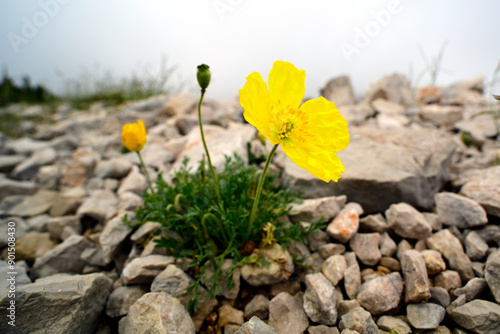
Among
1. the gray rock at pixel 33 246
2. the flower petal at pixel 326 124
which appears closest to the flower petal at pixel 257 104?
the flower petal at pixel 326 124

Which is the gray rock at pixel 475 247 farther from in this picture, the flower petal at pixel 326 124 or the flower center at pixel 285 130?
the flower center at pixel 285 130

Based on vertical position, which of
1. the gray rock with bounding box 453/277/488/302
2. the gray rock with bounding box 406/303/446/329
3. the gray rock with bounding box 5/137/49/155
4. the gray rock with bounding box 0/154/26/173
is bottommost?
the gray rock with bounding box 406/303/446/329

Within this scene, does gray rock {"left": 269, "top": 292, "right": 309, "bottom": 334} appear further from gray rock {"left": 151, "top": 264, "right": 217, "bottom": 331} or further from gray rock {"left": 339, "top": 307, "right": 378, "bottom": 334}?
gray rock {"left": 151, "top": 264, "right": 217, "bottom": 331}

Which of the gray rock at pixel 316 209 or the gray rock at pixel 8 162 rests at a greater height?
the gray rock at pixel 8 162

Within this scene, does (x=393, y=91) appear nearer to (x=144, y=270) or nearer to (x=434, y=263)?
(x=434, y=263)

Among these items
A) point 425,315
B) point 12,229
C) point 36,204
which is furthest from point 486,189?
point 36,204

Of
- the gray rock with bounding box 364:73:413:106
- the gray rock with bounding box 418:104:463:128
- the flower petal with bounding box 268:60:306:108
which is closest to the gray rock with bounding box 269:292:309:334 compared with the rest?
the flower petal with bounding box 268:60:306:108
